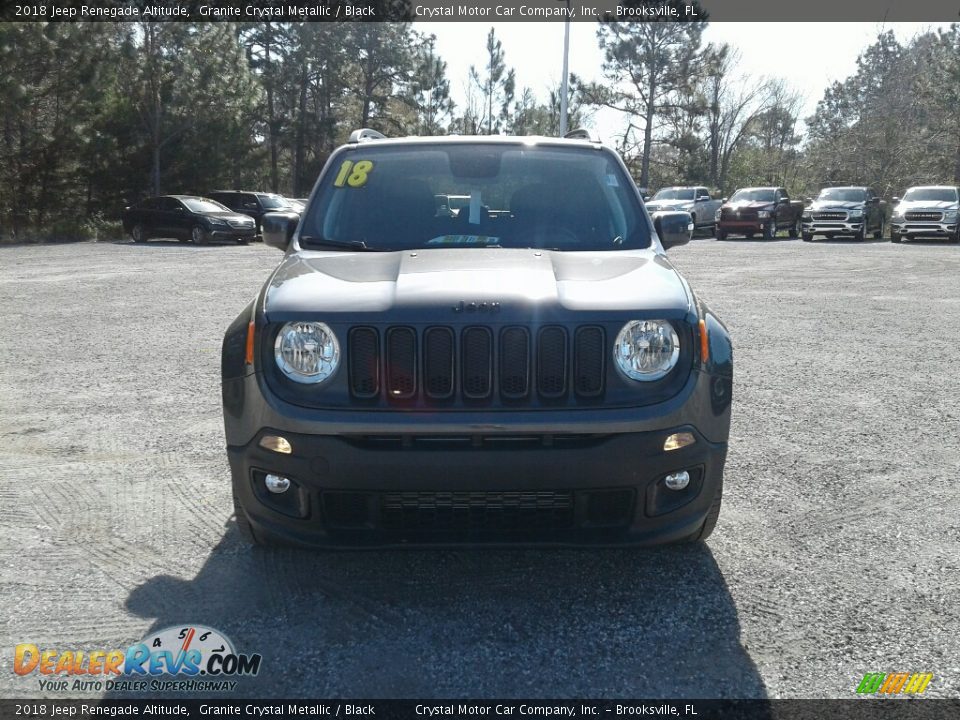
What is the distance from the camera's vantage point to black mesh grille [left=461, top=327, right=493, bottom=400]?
3035 mm

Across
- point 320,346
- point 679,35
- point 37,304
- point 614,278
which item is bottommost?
point 37,304

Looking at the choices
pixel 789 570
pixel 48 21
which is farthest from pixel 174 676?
pixel 48 21

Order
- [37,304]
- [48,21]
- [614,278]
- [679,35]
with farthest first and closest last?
[679,35] < [48,21] < [37,304] < [614,278]

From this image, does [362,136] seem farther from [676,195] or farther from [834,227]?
[676,195]

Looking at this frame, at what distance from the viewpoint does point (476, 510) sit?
120 inches

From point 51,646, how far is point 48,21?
30875 millimetres

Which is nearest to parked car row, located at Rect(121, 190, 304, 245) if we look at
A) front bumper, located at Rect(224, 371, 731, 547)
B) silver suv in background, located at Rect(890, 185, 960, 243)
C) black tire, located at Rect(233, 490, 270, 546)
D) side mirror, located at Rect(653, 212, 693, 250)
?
silver suv in background, located at Rect(890, 185, 960, 243)

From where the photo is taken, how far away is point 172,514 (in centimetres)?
426

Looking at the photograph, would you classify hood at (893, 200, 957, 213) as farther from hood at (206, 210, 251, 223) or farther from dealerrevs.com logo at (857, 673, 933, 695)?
dealerrevs.com logo at (857, 673, 933, 695)

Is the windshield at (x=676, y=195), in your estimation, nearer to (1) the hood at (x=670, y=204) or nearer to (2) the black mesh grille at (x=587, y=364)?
(1) the hood at (x=670, y=204)

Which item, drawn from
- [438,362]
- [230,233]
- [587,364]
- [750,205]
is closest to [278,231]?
[438,362]

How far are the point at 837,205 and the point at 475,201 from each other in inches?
1114

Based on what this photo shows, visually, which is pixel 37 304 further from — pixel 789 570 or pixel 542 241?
pixel 789 570

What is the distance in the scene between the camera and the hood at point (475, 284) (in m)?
3.10
